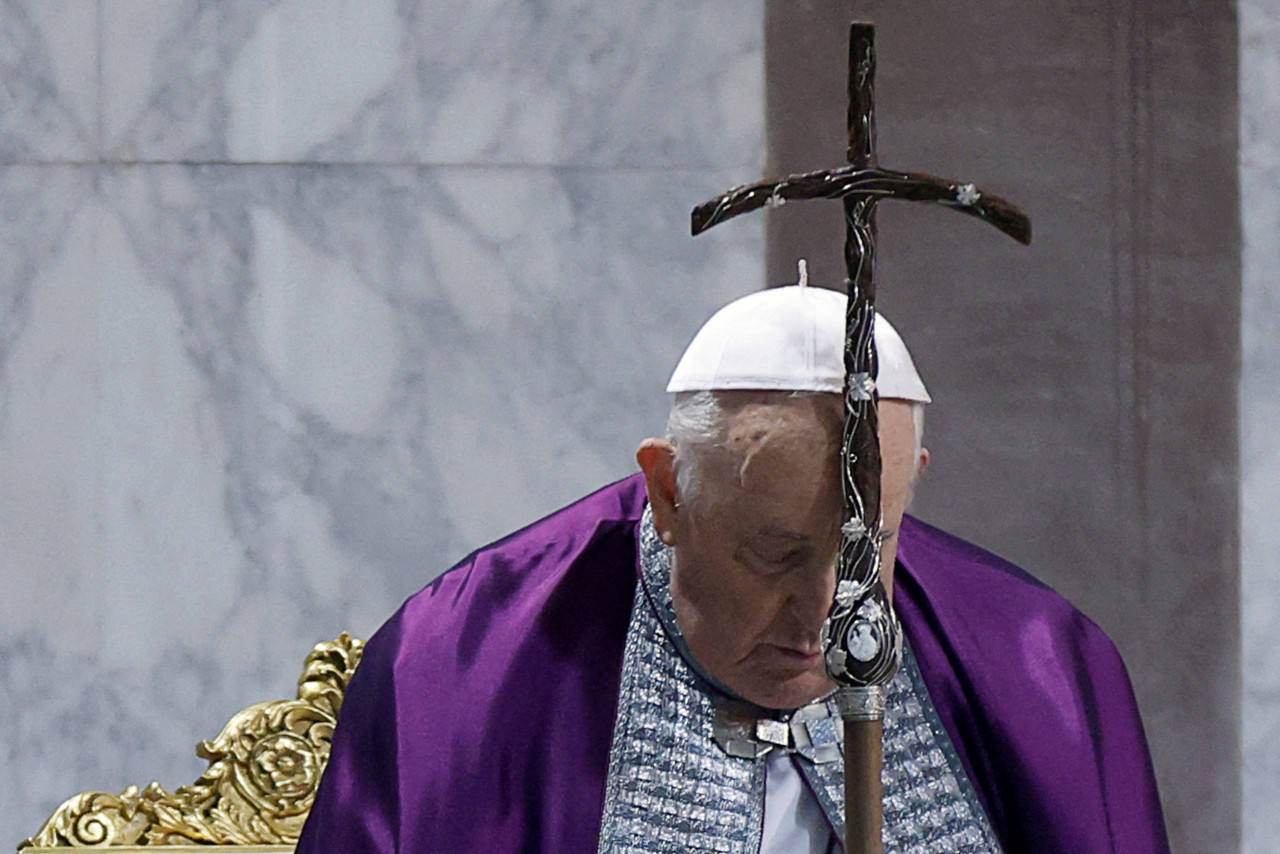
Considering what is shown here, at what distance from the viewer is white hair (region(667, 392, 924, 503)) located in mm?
1948

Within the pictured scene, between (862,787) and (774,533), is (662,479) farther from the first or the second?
(862,787)

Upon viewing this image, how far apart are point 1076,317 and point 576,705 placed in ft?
4.45

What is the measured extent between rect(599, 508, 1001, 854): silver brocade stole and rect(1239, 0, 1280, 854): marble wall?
1167mm

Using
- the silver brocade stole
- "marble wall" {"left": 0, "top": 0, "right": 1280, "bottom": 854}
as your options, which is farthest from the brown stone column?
the silver brocade stole

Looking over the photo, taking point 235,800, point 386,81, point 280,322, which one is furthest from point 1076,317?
point 235,800

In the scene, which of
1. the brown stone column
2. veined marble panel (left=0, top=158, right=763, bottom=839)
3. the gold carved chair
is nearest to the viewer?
the gold carved chair

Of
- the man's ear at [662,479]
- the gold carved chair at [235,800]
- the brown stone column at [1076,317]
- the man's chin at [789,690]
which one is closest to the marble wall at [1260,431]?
the brown stone column at [1076,317]

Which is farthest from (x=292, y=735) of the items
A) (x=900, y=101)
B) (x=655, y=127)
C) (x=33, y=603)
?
(x=900, y=101)

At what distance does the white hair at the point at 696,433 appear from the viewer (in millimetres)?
1948

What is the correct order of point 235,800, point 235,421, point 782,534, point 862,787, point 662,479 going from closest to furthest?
point 862,787
point 782,534
point 662,479
point 235,800
point 235,421

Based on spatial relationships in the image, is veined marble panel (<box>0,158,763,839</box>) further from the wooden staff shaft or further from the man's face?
the wooden staff shaft

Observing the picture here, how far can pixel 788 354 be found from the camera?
1.92 m

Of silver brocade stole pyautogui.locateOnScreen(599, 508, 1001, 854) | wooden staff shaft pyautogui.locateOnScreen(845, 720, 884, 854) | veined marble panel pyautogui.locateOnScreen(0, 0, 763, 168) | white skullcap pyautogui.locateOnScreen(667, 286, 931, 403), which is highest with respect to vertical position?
veined marble panel pyautogui.locateOnScreen(0, 0, 763, 168)

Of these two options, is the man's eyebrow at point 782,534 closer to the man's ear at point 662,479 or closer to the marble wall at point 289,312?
the man's ear at point 662,479
